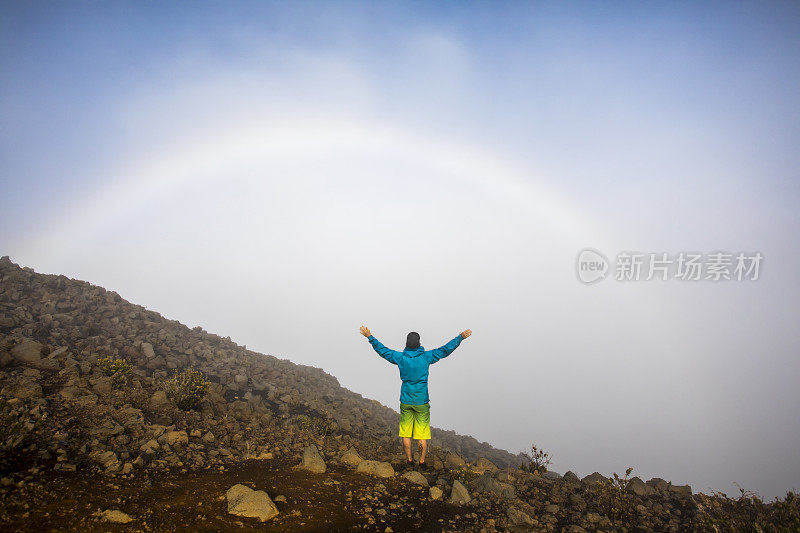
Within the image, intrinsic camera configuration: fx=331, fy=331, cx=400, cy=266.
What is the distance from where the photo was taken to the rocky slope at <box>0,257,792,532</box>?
4090mm

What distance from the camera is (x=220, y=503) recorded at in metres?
4.43

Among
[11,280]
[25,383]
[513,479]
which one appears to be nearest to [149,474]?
[25,383]

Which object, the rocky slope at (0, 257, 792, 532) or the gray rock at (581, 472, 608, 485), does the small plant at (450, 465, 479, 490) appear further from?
the gray rock at (581, 472, 608, 485)

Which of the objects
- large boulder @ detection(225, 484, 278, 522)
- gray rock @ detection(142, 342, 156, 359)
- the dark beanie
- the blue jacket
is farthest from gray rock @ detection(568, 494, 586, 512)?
gray rock @ detection(142, 342, 156, 359)

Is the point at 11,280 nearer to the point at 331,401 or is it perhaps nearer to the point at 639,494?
the point at 331,401

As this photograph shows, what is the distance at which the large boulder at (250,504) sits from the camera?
4.27m

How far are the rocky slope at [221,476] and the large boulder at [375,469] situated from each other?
0.02 m

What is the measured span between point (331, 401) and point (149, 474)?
26.8 ft

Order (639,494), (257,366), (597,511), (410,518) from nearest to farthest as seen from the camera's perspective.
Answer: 1. (410,518)
2. (597,511)
3. (639,494)
4. (257,366)

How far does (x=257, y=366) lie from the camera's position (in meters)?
13.4

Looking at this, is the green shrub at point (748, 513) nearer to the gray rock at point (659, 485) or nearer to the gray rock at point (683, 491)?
the gray rock at point (683, 491)

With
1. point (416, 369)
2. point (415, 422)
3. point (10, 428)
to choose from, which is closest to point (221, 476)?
point (10, 428)

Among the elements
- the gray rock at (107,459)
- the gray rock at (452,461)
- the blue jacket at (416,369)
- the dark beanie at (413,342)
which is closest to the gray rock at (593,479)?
the gray rock at (452,461)

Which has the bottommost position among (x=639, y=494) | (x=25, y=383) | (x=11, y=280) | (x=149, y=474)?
(x=149, y=474)
